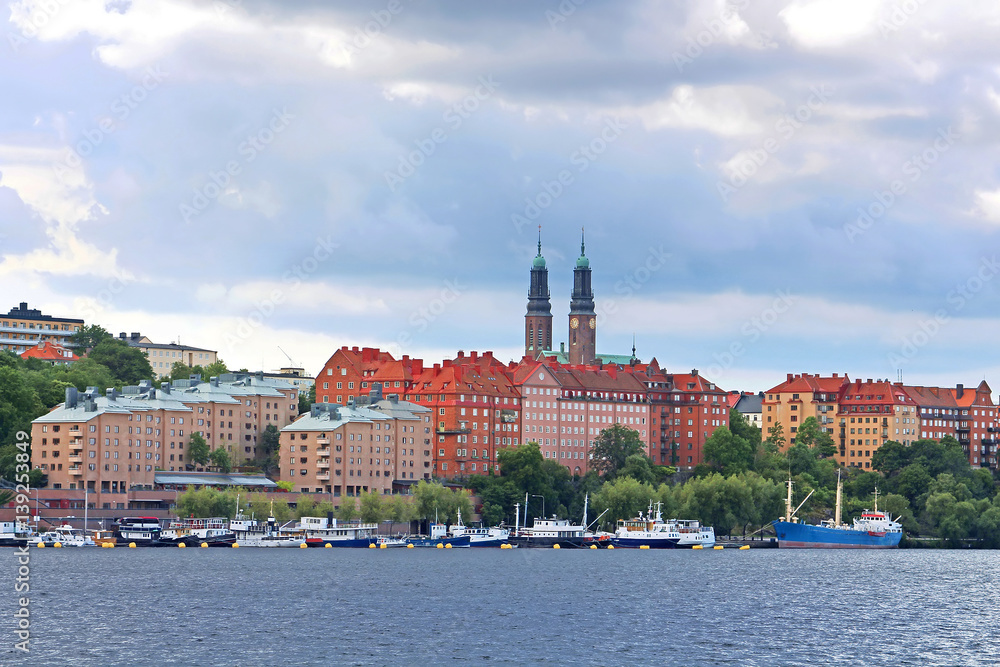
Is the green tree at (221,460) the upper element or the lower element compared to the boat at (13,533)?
upper

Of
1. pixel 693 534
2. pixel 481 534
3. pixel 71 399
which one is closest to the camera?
pixel 71 399

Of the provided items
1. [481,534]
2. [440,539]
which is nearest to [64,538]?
[440,539]

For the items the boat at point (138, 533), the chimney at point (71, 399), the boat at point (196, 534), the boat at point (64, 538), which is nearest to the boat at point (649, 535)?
the boat at point (196, 534)

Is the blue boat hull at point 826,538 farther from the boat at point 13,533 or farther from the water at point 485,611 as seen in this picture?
the boat at point 13,533

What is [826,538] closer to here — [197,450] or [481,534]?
[481,534]

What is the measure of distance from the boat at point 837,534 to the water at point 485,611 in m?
35.7

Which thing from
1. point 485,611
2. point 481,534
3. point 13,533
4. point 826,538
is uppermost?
point 13,533

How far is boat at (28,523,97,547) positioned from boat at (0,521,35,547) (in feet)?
2.60

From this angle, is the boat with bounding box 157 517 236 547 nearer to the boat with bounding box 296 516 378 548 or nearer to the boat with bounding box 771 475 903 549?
the boat with bounding box 296 516 378 548

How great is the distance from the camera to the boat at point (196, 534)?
15362 centimetres

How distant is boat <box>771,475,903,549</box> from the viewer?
181125mm

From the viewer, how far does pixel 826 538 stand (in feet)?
601

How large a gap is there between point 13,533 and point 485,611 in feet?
216

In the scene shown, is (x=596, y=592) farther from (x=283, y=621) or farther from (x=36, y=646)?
(x=36, y=646)
